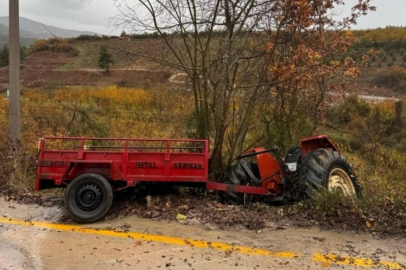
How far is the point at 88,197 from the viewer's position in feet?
18.9

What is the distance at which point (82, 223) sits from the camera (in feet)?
18.4

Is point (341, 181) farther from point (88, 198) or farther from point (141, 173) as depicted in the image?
point (88, 198)

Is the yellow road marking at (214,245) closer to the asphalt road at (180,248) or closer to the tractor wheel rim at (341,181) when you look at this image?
the asphalt road at (180,248)

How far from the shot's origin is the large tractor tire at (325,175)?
19.9 feet

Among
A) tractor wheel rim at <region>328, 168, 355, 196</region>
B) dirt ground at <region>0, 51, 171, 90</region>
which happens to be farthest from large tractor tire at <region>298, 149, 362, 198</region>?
dirt ground at <region>0, 51, 171, 90</region>

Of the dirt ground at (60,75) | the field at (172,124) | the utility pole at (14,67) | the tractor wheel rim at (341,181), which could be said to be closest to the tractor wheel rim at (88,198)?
the field at (172,124)

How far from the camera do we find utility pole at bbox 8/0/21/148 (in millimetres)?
8969

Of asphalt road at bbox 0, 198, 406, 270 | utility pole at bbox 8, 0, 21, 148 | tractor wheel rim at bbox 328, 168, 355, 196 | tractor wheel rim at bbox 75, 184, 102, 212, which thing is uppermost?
utility pole at bbox 8, 0, 21, 148

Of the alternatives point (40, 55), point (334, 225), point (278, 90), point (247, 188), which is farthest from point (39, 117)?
point (40, 55)

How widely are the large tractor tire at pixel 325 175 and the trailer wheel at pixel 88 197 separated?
9.24 ft

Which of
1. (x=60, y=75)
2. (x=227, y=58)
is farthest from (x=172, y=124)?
(x=60, y=75)

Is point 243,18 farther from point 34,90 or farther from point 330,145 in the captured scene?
point 34,90

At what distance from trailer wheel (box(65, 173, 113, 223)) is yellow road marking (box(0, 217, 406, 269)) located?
0.83 ft

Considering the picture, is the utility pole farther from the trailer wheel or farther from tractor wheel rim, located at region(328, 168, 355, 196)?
tractor wheel rim, located at region(328, 168, 355, 196)
